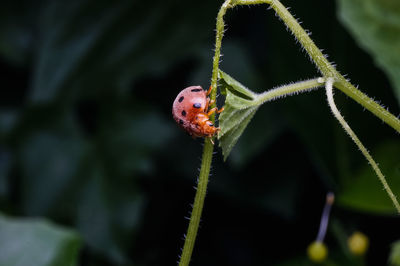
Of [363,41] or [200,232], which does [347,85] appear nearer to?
[363,41]

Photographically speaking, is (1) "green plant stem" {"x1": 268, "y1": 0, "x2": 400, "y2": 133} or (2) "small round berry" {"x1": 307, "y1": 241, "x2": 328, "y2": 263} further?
(2) "small round berry" {"x1": 307, "y1": 241, "x2": 328, "y2": 263}

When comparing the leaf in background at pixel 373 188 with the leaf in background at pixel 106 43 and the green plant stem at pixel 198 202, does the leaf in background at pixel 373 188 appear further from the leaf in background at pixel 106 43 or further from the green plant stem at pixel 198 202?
the leaf in background at pixel 106 43

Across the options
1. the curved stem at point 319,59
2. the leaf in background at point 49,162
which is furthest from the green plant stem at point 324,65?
the leaf in background at point 49,162

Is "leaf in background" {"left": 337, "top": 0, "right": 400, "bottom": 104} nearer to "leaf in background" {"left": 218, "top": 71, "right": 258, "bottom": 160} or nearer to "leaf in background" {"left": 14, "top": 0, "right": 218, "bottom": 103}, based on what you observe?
"leaf in background" {"left": 218, "top": 71, "right": 258, "bottom": 160}

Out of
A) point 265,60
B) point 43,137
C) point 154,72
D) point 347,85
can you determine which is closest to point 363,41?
point 347,85

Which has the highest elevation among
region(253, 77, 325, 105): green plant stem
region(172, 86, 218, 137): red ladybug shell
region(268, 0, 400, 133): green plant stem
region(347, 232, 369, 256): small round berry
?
region(268, 0, 400, 133): green plant stem

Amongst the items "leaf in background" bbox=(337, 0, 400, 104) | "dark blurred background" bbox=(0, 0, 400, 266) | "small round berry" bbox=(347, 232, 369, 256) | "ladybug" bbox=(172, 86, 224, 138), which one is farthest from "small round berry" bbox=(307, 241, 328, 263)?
"ladybug" bbox=(172, 86, 224, 138)

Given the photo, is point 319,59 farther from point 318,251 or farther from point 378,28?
point 318,251
